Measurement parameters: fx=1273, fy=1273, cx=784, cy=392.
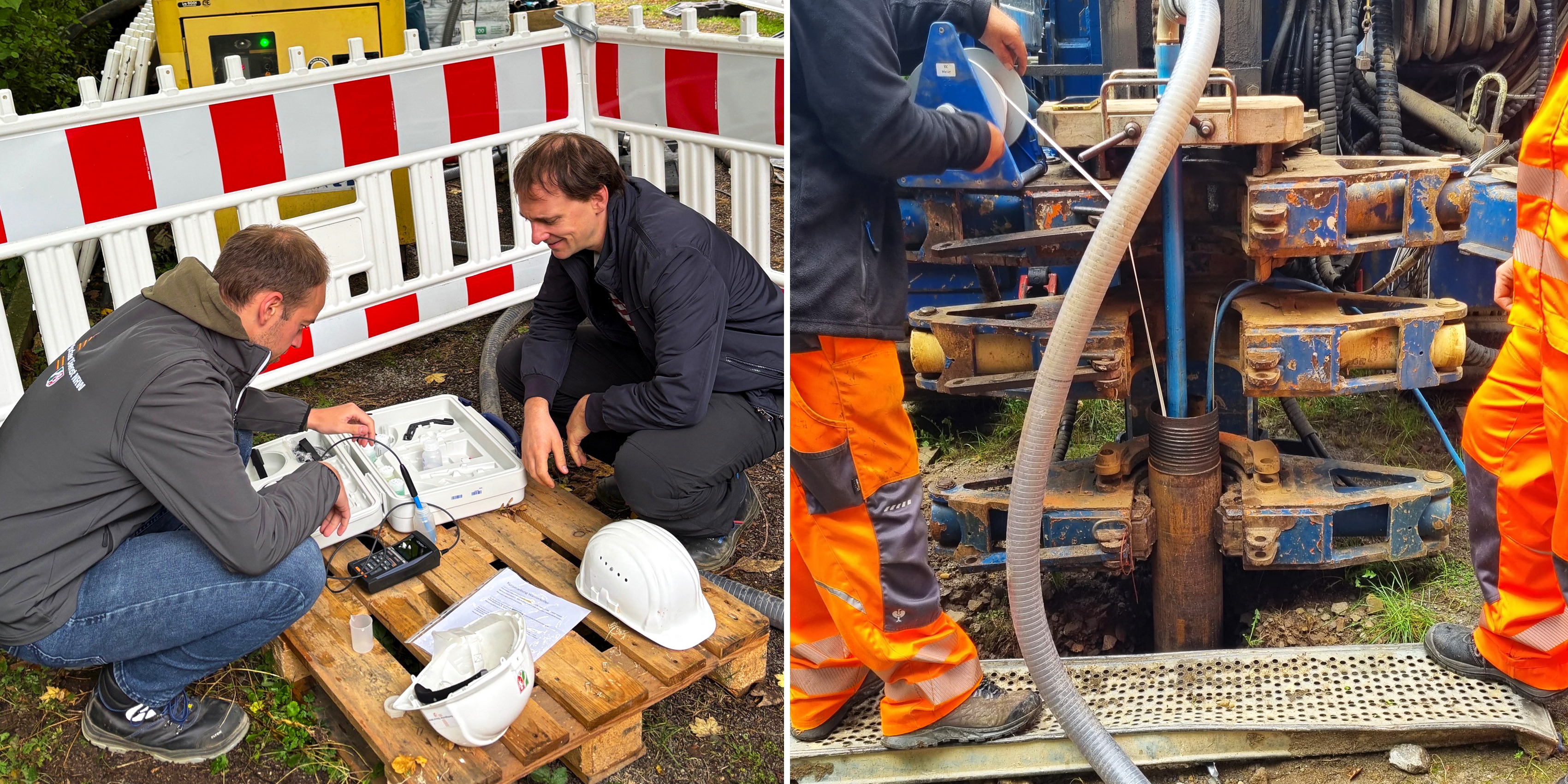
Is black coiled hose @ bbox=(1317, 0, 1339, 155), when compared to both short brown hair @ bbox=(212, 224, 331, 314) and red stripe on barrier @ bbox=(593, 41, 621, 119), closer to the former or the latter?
short brown hair @ bbox=(212, 224, 331, 314)

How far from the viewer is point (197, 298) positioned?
2492 millimetres

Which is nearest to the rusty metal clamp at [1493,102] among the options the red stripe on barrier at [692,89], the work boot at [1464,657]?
the work boot at [1464,657]

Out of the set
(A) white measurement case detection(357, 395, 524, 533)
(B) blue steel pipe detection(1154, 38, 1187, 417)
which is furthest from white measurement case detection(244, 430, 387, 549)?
(B) blue steel pipe detection(1154, 38, 1187, 417)

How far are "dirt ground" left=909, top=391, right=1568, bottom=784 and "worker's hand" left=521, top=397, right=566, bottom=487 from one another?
4.21 ft

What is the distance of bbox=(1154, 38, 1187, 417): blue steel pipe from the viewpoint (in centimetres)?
178

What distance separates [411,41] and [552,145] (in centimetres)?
130

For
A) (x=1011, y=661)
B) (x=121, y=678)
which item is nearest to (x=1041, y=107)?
(x=1011, y=661)

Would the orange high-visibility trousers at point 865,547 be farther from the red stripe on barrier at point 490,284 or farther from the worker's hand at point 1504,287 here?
the red stripe on barrier at point 490,284

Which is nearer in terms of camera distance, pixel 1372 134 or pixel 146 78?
pixel 1372 134

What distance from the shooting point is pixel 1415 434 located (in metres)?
1.97

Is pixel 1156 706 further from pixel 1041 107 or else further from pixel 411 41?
pixel 411 41

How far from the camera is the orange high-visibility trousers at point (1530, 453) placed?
1.82m

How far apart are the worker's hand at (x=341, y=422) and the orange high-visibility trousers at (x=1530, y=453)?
7.89 ft

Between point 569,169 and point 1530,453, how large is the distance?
Result: 2055mm
